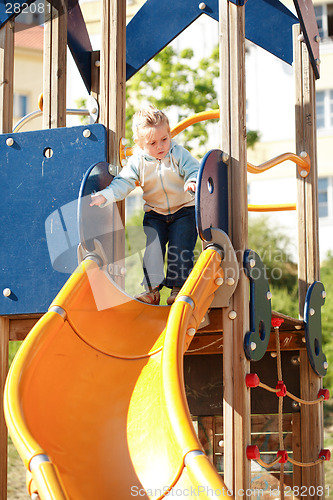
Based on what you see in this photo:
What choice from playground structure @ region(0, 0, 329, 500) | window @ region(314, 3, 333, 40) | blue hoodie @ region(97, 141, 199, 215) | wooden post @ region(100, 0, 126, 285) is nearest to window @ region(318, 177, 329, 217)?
window @ region(314, 3, 333, 40)

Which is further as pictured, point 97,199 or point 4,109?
point 4,109

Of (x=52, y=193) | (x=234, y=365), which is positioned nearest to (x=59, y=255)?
(x=52, y=193)

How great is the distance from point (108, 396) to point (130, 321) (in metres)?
0.46

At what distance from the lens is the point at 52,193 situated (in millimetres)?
4145

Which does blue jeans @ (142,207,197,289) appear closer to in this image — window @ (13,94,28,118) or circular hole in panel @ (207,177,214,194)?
circular hole in panel @ (207,177,214,194)

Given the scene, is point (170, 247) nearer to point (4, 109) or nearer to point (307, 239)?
point (307, 239)

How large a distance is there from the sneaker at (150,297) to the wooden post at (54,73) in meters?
1.25

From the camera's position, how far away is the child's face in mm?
3855

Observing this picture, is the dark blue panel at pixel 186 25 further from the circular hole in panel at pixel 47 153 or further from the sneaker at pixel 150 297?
the sneaker at pixel 150 297

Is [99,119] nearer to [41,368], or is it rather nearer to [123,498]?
[41,368]

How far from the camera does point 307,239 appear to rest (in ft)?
16.2

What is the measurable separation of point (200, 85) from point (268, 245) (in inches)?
146

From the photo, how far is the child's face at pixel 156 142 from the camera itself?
12.6ft

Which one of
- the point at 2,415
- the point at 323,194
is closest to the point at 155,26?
the point at 2,415
